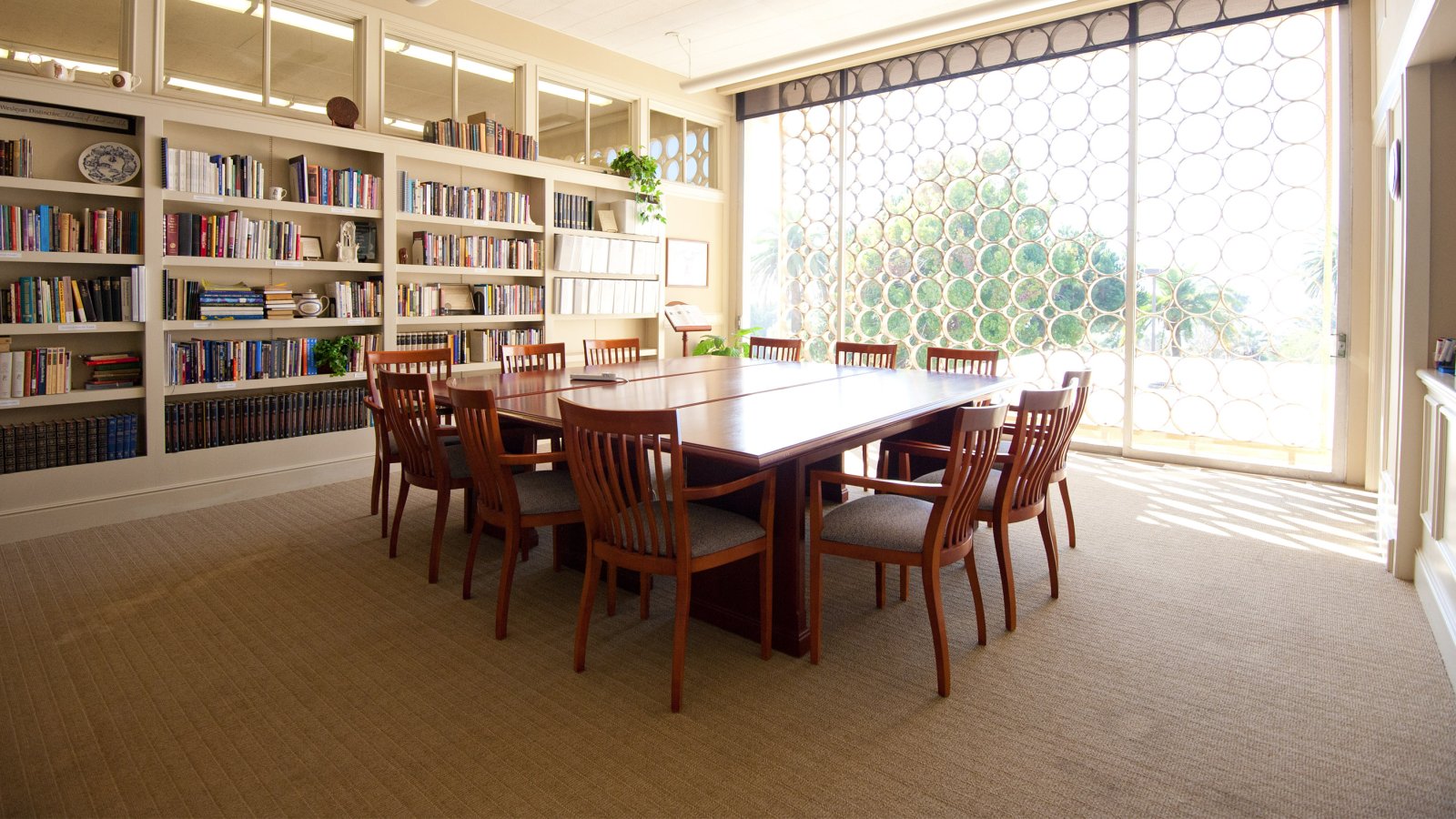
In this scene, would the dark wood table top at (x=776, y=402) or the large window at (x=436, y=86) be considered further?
the large window at (x=436, y=86)

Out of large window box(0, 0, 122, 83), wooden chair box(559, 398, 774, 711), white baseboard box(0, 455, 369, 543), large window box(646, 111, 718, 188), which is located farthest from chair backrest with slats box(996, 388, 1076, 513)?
large window box(0, 0, 122, 83)

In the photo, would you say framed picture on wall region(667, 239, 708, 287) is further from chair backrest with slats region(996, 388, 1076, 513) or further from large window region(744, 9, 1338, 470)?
chair backrest with slats region(996, 388, 1076, 513)

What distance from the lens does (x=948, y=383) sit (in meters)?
4.15

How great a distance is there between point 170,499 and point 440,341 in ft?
6.47

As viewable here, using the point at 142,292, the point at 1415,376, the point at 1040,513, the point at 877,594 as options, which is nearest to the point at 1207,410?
the point at 1415,376

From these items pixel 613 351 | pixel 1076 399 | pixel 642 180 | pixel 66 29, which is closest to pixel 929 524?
pixel 1076 399

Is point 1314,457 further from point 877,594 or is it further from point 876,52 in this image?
point 876,52

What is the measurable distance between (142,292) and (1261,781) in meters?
5.33

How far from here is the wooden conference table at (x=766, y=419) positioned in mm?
2699

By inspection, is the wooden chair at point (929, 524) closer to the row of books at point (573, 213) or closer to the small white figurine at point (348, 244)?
the small white figurine at point (348, 244)

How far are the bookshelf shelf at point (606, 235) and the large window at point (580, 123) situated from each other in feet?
2.00

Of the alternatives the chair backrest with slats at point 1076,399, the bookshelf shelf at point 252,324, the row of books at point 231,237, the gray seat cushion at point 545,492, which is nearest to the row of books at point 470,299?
the bookshelf shelf at point 252,324

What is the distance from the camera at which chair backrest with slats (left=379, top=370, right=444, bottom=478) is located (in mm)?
3271

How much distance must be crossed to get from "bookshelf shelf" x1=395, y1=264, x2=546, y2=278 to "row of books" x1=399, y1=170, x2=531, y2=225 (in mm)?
367
